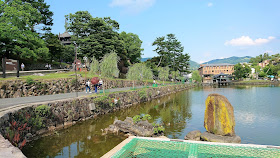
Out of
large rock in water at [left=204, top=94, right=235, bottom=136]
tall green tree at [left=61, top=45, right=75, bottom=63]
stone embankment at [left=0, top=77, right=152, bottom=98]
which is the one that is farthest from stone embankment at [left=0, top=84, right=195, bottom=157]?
tall green tree at [left=61, top=45, right=75, bottom=63]

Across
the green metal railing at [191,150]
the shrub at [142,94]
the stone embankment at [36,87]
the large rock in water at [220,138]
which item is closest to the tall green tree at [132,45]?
the shrub at [142,94]

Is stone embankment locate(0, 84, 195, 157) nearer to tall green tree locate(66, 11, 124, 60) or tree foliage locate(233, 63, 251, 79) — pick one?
tall green tree locate(66, 11, 124, 60)

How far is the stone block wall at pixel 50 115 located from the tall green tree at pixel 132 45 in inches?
1768

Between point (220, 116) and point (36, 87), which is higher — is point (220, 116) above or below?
below

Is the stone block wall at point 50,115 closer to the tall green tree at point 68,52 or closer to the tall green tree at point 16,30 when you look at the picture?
the tall green tree at point 16,30

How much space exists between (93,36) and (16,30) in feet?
56.9

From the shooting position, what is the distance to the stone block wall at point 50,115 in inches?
406

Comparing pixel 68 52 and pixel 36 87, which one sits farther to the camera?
pixel 68 52

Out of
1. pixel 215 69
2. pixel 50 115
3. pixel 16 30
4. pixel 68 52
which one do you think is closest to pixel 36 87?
pixel 50 115

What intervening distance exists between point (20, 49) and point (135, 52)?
43.6 m

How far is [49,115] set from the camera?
14406 mm

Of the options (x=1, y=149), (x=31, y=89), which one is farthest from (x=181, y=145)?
(x=31, y=89)

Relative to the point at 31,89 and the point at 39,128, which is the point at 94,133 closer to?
the point at 39,128

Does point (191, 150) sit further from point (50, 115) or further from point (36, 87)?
point (36, 87)
